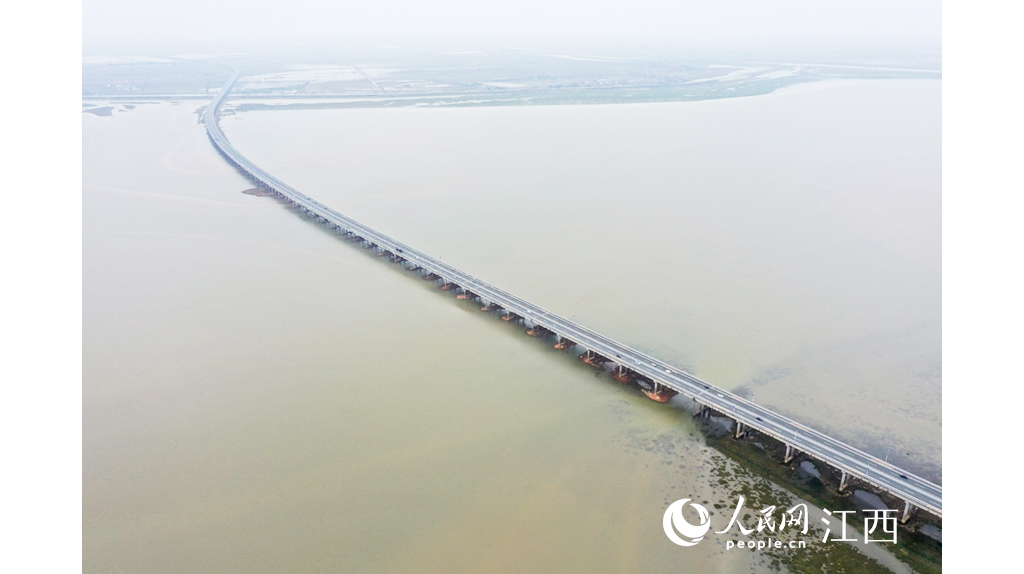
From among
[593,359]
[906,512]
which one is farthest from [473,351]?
[906,512]

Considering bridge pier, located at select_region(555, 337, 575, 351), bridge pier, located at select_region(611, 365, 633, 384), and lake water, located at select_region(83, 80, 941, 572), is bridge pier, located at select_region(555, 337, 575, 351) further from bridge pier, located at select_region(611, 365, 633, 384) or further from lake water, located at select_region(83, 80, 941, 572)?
bridge pier, located at select_region(611, 365, 633, 384)

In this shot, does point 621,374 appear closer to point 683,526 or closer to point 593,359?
point 593,359

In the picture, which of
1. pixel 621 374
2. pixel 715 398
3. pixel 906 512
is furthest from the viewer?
pixel 621 374

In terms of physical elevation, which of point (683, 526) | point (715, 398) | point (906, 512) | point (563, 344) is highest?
point (563, 344)

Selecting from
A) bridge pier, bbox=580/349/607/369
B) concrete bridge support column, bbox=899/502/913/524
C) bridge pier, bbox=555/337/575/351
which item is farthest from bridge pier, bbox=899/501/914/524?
bridge pier, bbox=555/337/575/351

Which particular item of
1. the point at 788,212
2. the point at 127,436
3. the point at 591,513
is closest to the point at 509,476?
the point at 591,513
